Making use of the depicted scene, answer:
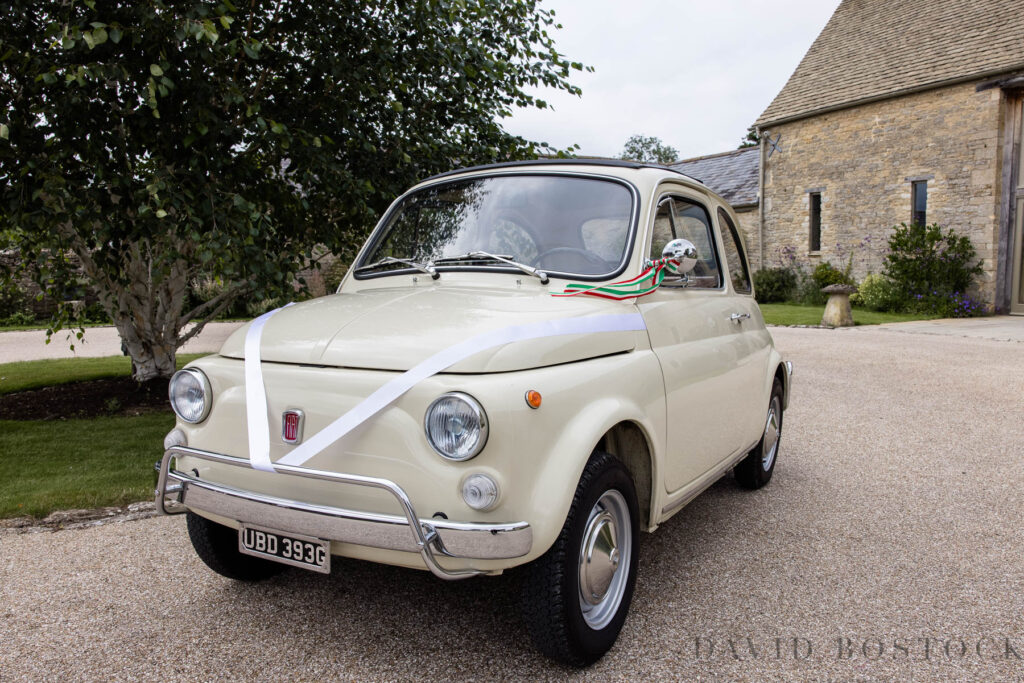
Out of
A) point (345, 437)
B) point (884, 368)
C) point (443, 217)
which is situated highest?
point (443, 217)

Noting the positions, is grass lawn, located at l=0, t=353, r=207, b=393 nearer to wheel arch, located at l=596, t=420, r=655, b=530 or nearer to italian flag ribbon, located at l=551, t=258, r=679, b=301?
italian flag ribbon, located at l=551, t=258, r=679, b=301

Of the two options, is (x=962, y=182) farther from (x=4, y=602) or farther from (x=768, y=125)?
(x=4, y=602)

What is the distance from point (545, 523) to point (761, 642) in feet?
3.67

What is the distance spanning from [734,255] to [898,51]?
19.7m

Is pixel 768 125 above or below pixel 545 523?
above

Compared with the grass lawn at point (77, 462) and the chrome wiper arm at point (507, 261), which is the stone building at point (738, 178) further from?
the chrome wiper arm at point (507, 261)

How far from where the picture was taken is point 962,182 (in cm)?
1792

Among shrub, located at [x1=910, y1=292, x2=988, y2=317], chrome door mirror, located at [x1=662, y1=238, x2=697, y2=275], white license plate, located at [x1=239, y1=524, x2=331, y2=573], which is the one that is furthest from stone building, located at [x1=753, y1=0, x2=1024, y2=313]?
white license plate, located at [x1=239, y1=524, x2=331, y2=573]

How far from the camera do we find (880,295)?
745 inches

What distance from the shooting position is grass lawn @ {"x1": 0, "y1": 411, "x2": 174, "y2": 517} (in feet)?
14.2

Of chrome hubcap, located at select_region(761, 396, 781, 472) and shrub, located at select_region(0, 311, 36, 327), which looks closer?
chrome hubcap, located at select_region(761, 396, 781, 472)

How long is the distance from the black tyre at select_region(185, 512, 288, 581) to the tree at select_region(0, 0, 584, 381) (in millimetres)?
2065

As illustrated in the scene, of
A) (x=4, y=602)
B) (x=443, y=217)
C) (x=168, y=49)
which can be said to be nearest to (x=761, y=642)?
(x=443, y=217)

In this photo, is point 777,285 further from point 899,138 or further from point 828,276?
point 899,138
